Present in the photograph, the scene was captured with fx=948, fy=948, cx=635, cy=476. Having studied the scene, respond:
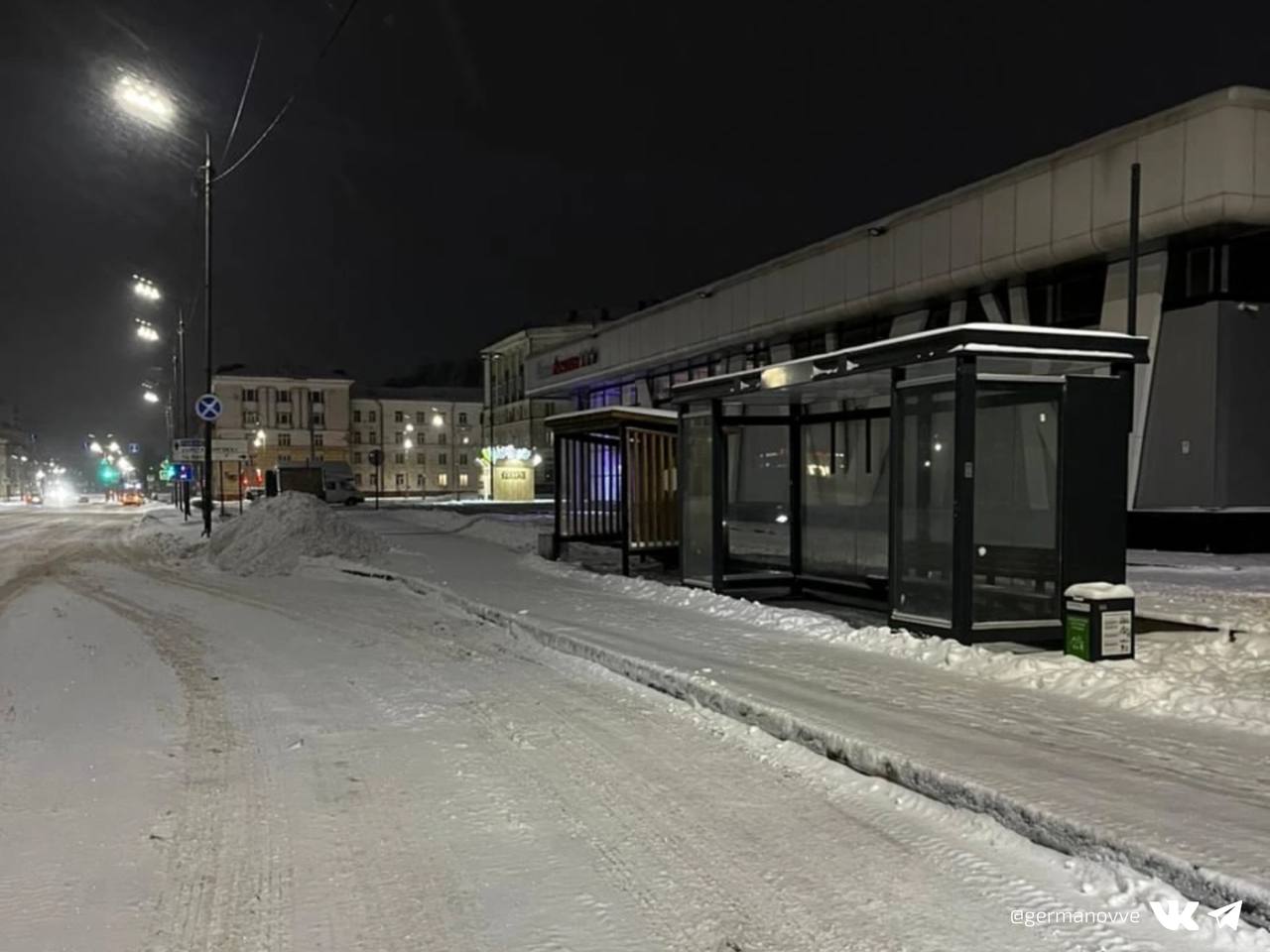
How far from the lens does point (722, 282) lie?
31359mm

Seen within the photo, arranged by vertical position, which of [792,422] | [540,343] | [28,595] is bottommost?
[28,595]

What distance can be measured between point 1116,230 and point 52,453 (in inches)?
7079

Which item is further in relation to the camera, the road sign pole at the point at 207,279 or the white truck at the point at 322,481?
the white truck at the point at 322,481

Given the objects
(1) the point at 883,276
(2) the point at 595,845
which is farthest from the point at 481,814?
(1) the point at 883,276

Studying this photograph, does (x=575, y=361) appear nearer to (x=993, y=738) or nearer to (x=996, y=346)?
(x=996, y=346)

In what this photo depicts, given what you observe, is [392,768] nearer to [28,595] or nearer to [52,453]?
[28,595]

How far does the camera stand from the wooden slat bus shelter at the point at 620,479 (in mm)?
15289

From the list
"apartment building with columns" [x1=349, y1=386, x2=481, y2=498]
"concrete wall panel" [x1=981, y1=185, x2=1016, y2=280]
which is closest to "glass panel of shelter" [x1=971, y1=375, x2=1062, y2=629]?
"concrete wall panel" [x1=981, y1=185, x2=1016, y2=280]

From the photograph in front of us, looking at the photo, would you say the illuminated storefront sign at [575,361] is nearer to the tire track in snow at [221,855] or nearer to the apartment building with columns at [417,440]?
the tire track in snow at [221,855]

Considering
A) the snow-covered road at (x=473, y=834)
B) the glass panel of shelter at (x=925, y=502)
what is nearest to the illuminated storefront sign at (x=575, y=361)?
the glass panel of shelter at (x=925, y=502)

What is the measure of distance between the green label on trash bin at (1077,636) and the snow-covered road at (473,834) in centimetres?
322

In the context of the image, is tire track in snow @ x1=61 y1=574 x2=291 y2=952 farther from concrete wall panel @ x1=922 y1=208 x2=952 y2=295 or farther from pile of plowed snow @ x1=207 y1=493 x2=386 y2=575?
concrete wall panel @ x1=922 y1=208 x2=952 y2=295

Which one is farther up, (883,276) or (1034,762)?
(883,276)

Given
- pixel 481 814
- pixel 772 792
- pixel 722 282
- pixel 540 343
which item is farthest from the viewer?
pixel 540 343
